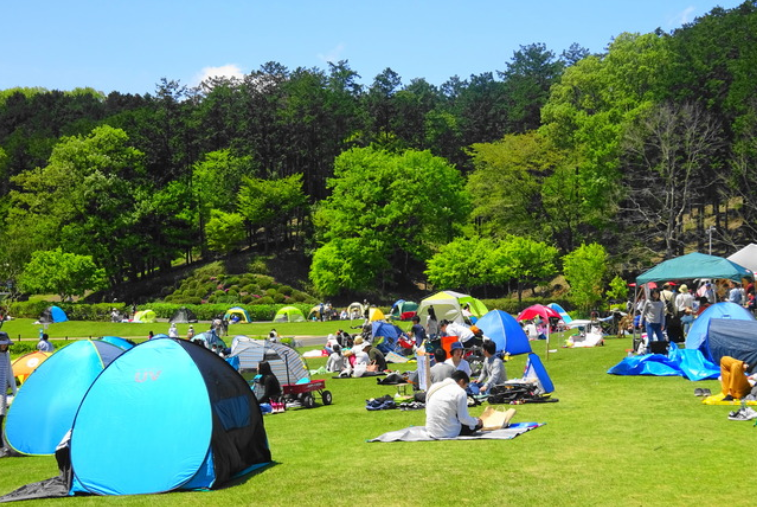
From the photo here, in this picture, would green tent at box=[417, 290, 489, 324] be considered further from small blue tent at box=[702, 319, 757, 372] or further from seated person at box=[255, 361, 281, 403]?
seated person at box=[255, 361, 281, 403]

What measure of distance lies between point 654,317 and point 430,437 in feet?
34.5

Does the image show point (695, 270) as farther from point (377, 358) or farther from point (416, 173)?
point (416, 173)

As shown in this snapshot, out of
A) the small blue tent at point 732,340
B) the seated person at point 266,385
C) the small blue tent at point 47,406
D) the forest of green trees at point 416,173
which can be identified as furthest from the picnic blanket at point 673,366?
the forest of green trees at point 416,173

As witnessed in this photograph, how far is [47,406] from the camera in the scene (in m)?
13.5

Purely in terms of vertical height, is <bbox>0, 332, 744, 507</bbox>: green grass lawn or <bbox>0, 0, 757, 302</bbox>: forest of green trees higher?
<bbox>0, 0, 757, 302</bbox>: forest of green trees

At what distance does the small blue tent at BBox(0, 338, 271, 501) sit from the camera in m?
9.58

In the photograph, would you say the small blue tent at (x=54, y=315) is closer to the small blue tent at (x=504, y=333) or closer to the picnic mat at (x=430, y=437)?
the small blue tent at (x=504, y=333)

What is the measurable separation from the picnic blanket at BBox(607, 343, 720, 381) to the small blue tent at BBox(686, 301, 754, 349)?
36 centimetres

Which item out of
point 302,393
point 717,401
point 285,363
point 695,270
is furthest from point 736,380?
point 285,363

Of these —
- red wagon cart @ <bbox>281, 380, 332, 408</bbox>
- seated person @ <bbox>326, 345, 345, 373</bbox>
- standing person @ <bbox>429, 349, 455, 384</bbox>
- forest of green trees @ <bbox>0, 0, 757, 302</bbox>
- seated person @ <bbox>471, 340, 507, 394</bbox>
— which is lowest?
seated person @ <bbox>326, 345, 345, 373</bbox>

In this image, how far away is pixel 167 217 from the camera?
7006 cm

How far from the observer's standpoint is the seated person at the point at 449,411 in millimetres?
11203

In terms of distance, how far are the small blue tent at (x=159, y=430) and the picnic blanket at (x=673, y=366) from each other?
1058cm

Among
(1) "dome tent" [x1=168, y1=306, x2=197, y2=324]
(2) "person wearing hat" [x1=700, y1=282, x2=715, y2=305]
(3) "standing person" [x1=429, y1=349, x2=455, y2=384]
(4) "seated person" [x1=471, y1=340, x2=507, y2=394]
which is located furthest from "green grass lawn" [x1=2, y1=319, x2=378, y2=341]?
(3) "standing person" [x1=429, y1=349, x2=455, y2=384]
